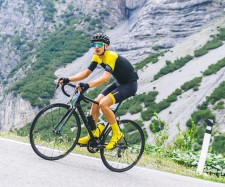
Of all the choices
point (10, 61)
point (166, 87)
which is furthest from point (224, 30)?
point (10, 61)

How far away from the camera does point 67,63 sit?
270 ft

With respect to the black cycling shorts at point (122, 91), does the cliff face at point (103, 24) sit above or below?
above

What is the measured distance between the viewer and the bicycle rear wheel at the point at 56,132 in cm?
625

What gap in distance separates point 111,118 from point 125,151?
0.98 meters

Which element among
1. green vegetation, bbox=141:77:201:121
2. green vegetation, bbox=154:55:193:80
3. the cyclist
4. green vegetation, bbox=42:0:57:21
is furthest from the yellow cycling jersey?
green vegetation, bbox=42:0:57:21

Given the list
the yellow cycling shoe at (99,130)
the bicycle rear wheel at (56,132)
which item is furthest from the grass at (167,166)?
the yellow cycling shoe at (99,130)

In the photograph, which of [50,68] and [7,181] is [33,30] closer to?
[50,68]

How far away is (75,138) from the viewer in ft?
21.4

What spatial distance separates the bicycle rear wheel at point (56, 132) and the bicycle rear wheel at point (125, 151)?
0.65 m

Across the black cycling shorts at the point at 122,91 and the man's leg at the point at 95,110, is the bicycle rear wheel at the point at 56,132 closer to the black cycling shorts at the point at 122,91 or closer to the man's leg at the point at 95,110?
the man's leg at the point at 95,110

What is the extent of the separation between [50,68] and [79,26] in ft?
62.0

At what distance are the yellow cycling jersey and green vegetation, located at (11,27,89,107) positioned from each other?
6273cm

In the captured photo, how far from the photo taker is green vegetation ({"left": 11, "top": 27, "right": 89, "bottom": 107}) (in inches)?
2781

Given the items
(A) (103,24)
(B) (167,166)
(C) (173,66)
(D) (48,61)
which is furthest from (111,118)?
(A) (103,24)
